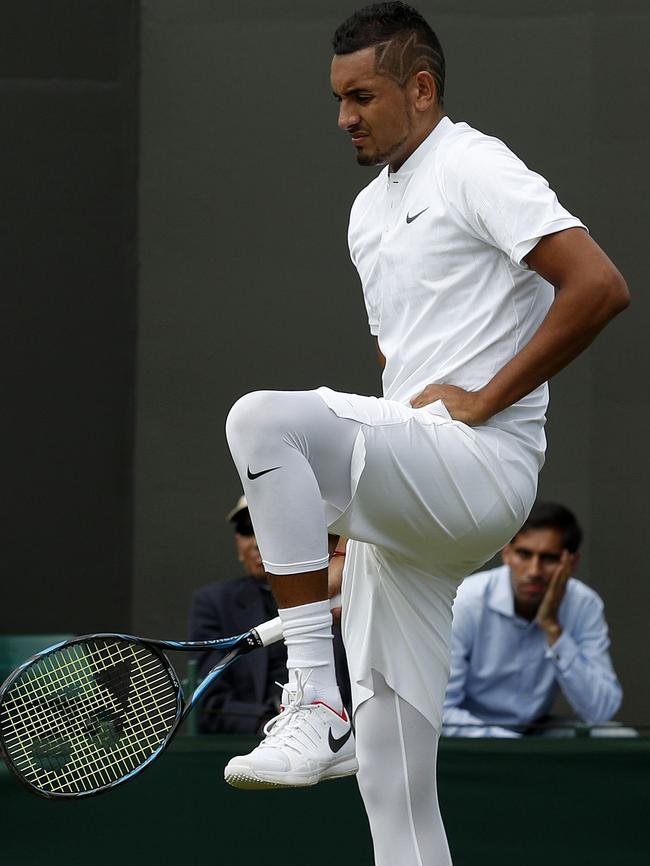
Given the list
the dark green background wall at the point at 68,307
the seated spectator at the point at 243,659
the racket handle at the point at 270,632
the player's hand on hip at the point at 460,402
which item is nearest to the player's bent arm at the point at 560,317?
the player's hand on hip at the point at 460,402

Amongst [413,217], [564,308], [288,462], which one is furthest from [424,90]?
[288,462]

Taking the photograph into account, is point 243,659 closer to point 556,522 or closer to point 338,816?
point 338,816

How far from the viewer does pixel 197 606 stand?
17.5 feet

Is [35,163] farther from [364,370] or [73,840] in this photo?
[73,840]

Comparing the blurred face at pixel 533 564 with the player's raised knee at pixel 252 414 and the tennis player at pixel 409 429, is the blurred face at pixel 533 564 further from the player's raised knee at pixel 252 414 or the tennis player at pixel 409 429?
the player's raised knee at pixel 252 414

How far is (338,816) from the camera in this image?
4.34 m

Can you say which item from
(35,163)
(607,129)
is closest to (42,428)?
(35,163)

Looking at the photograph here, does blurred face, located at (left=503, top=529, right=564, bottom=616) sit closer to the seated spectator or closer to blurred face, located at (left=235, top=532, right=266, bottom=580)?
the seated spectator

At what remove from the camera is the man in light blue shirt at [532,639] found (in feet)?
16.8

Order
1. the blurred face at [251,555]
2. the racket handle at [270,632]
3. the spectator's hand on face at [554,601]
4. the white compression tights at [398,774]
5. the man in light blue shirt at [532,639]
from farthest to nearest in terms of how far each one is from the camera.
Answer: the blurred face at [251,555] < the spectator's hand on face at [554,601] < the man in light blue shirt at [532,639] < the white compression tights at [398,774] < the racket handle at [270,632]

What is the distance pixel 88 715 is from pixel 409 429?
0.88 meters

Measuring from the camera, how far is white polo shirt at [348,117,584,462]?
288 cm

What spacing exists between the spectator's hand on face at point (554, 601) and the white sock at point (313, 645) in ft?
8.30

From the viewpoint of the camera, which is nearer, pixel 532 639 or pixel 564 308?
pixel 564 308
